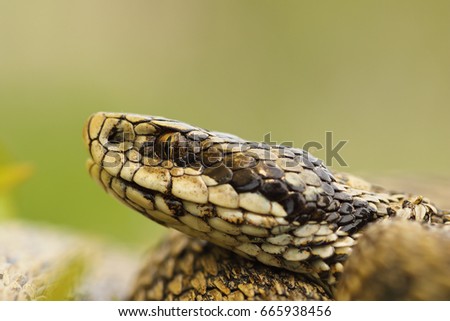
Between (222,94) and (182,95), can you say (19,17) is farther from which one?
(222,94)

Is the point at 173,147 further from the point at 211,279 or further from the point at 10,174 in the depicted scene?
the point at 10,174

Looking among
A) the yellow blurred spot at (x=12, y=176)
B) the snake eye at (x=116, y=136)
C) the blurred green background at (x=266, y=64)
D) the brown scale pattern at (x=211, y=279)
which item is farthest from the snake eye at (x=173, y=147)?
the blurred green background at (x=266, y=64)

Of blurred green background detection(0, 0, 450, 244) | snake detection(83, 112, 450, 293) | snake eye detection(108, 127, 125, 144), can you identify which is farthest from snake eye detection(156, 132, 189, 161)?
blurred green background detection(0, 0, 450, 244)

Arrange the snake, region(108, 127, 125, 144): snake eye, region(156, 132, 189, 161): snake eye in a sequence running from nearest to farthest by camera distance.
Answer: the snake → region(156, 132, 189, 161): snake eye → region(108, 127, 125, 144): snake eye

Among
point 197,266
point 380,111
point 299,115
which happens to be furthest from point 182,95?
point 197,266

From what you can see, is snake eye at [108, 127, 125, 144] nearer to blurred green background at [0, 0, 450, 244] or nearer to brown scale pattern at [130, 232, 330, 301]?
brown scale pattern at [130, 232, 330, 301]

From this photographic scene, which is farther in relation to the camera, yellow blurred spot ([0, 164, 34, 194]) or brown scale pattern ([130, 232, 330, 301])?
yellow blurred spot ([0, 164, 34, 194])

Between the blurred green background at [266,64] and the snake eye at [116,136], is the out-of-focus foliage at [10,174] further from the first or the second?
the blurred green background at [266,64]
